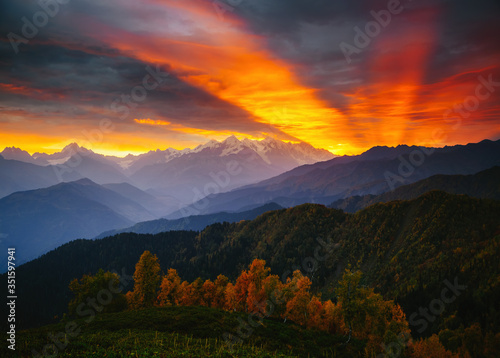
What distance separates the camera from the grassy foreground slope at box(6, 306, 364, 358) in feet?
99.3

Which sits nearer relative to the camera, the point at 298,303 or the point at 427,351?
the point at 427,351

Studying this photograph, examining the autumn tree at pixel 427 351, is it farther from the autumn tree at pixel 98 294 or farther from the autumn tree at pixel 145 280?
the autumn tree at pixel 98 294

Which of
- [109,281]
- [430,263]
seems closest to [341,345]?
[109,281]

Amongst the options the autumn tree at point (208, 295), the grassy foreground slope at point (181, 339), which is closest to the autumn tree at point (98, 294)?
the grassy foreground slope at point (181, 339)

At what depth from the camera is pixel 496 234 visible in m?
171

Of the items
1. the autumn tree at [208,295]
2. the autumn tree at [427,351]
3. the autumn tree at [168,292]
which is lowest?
the autumn tree at [427,351]

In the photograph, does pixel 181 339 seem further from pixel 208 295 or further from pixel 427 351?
pixel 427 351

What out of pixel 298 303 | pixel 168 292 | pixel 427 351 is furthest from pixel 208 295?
pixel 427 351

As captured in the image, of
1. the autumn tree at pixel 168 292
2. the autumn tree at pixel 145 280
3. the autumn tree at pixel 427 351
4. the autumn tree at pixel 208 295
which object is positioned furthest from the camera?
the autumn tree at pixel 208 295

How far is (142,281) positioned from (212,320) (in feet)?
122

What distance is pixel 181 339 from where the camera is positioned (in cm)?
3844

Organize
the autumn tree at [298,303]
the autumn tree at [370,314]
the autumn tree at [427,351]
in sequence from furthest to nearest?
the autumn tree at [298,303], the autumn tree at [427,351], the autumn tree at [370,314]

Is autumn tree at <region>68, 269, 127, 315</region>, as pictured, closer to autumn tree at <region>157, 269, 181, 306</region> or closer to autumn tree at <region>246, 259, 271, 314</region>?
autumn tree at <region>157, 269, 181, 306</region>

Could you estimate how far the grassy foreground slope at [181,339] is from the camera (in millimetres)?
30266
